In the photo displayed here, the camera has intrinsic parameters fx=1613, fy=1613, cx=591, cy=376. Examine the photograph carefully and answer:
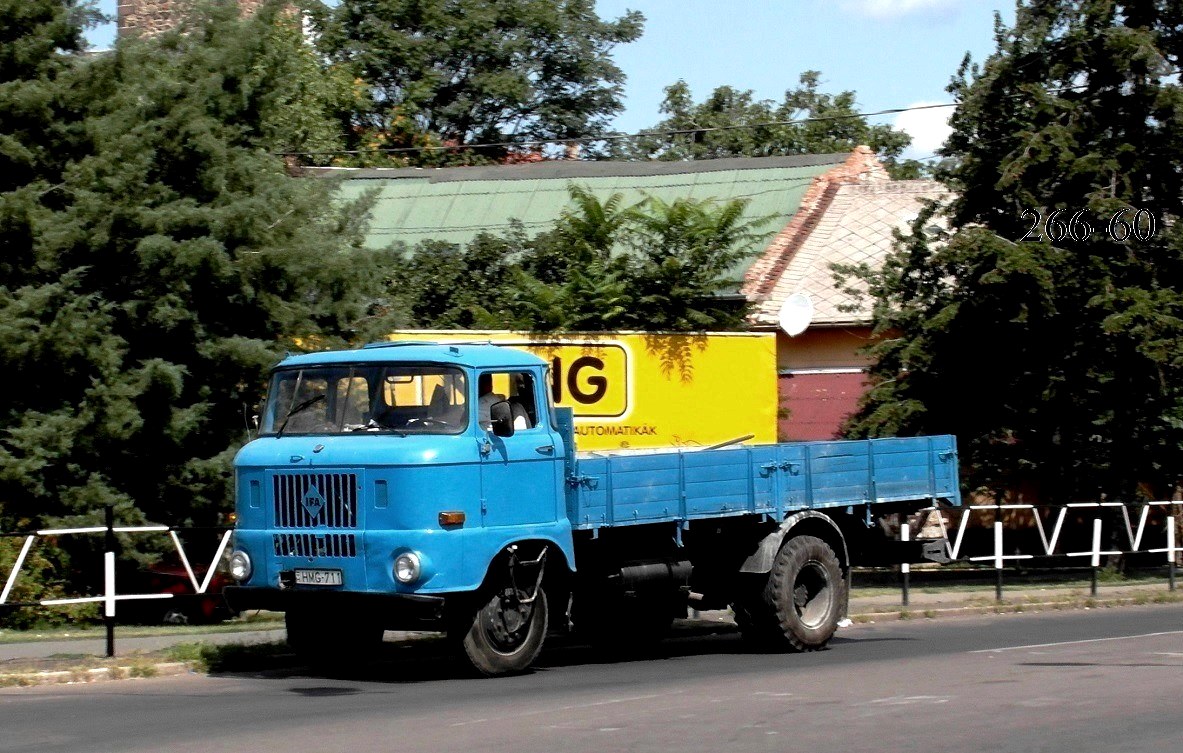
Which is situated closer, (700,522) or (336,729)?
(336,729)

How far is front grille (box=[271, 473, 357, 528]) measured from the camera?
503 inches

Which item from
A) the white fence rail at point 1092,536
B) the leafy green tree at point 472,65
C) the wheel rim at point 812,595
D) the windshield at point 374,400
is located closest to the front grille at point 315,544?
the windshield at point 374,400

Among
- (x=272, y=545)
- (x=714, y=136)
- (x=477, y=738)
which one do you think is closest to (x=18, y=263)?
(x=272, y=545)

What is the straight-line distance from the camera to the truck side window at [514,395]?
13.3 meters

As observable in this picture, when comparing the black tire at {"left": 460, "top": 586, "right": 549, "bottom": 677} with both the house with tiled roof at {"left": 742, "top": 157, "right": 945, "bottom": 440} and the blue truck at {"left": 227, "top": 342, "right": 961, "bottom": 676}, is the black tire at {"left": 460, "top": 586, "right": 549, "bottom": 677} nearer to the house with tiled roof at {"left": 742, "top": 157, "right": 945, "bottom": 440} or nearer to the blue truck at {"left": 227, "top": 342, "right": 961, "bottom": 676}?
the blue truck at {"left": 227, "top": 342, "right": 961, "bottom": 676}

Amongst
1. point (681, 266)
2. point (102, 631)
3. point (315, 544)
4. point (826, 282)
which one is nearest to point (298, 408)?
point (315, 544)

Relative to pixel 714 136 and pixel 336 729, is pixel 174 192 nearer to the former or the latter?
pixel 336 729

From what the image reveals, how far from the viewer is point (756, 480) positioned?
15.2 m

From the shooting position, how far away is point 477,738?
970 centimetres

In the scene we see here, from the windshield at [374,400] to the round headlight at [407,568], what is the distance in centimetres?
107

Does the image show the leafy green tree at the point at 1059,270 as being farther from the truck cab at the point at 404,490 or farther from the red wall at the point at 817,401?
the truck cab at the point at 404,490

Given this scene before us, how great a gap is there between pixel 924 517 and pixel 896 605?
8.11 ft

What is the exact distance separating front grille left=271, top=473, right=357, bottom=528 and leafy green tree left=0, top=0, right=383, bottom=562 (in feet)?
23.7

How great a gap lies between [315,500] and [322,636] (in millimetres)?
1714
